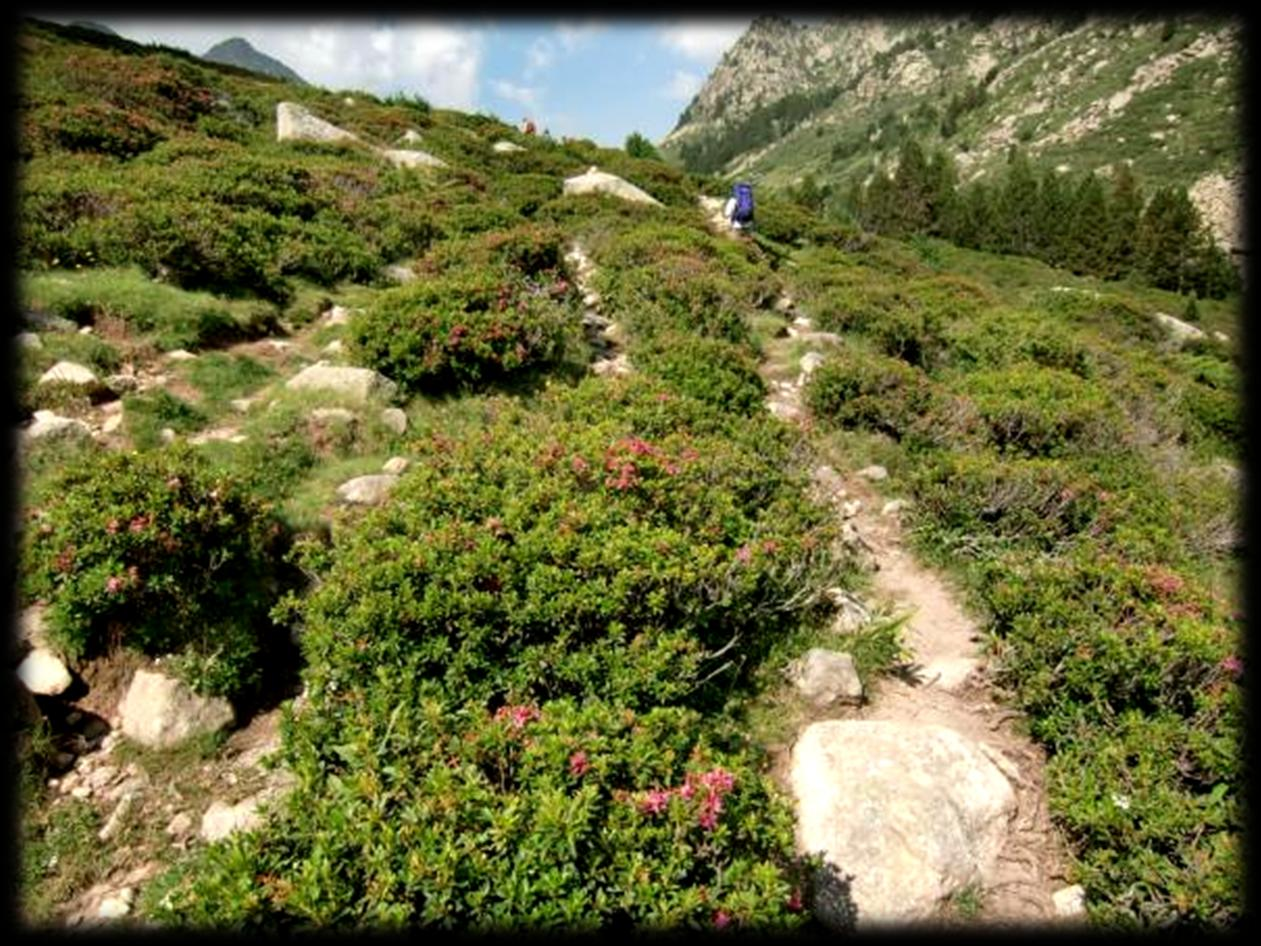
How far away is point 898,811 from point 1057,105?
5735 inches

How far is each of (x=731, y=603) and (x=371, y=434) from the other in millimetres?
4989

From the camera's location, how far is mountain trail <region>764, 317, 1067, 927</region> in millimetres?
4770

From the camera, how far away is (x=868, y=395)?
11273 millimetres

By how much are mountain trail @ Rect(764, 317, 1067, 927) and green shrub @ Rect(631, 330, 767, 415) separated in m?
1.53

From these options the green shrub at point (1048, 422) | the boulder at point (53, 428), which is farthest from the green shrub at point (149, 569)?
the green shrub at point (1048, 422)

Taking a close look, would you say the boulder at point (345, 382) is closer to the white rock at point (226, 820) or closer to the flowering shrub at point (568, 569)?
the flowering shrub at point (568, 569)

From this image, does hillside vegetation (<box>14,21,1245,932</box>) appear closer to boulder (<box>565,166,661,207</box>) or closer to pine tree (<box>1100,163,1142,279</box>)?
boulder (<box>565,166,661,207</box>)

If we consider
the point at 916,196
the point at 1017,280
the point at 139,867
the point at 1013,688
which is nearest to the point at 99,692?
the point at 139,867

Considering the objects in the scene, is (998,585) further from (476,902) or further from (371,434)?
(371,434)

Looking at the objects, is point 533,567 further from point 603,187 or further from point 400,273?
point 603,187

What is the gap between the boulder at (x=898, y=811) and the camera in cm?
454

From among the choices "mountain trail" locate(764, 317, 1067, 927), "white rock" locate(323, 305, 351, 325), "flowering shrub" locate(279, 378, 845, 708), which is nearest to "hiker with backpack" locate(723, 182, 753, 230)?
"white rock" locate(323, 305, 351, 325)

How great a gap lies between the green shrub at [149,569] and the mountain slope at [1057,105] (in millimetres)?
68142

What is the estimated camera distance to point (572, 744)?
3916mm
